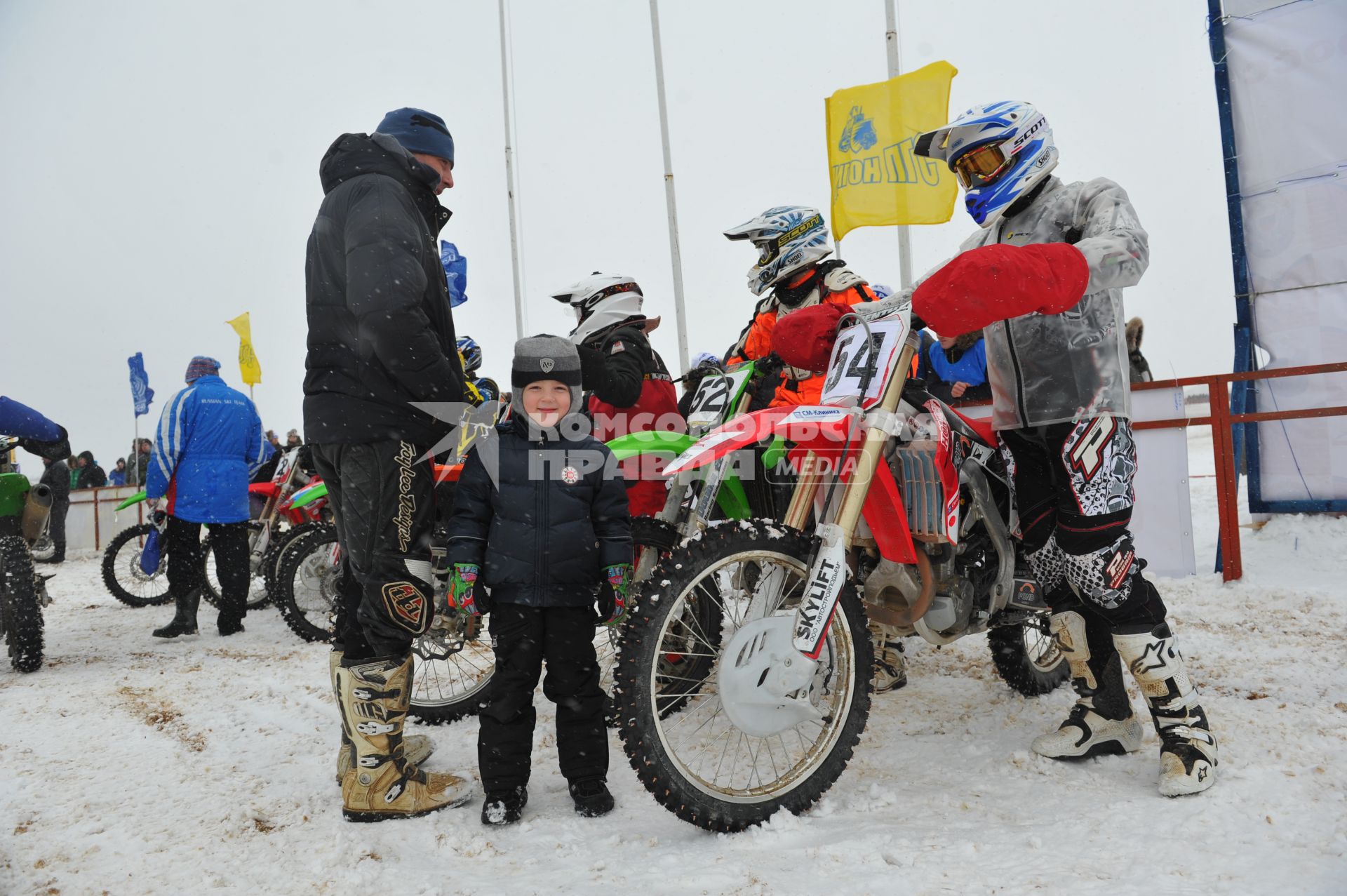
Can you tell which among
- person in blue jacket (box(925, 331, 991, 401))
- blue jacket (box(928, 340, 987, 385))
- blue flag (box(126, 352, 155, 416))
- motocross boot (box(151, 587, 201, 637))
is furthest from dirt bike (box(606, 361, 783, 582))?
blue flag (box(126, 352, 155, 416))

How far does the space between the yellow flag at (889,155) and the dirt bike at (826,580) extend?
542cm

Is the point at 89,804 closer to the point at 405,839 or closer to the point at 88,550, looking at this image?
the point at 405,839

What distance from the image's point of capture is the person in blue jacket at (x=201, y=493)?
580cm

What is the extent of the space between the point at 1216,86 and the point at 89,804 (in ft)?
27.5

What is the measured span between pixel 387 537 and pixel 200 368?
4708 mm

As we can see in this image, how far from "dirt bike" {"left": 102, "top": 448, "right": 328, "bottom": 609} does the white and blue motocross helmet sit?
496cm

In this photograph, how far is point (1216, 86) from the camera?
258 inches

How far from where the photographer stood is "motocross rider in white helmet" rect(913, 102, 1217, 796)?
2490 millimetres

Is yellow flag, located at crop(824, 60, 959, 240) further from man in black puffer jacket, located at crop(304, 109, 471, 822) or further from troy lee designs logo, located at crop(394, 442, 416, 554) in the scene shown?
troy lee designs logo, located at crop(394, 442, 416, 554)

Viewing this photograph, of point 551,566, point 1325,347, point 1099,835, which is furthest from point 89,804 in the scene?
point 1325,347

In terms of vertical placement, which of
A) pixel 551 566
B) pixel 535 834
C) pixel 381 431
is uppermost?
pixel 381 431

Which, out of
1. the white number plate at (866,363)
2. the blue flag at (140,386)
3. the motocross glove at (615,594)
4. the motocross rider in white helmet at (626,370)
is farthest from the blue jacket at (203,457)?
the blue flag at (140,386)

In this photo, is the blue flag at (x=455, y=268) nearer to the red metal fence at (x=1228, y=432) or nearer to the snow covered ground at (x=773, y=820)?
the snow covered ground at (x=773, y=820)

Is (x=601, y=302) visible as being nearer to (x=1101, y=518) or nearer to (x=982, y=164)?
(x=982, y=164)
